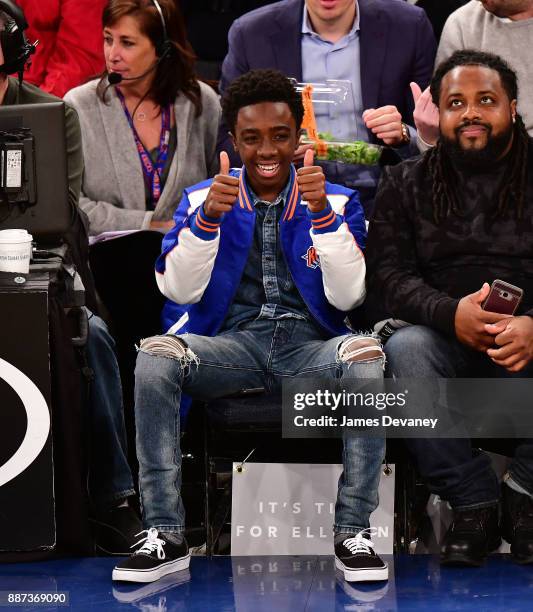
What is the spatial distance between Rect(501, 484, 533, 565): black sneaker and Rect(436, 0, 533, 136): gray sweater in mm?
1368

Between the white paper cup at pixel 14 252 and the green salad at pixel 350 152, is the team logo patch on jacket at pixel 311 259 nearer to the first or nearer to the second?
the green salad at pixel 350 152

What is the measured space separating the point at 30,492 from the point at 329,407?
0.78 m

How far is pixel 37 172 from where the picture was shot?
3236 millimetres

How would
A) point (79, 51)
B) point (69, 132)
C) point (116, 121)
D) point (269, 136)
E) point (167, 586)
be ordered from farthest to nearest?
point (79, 51), point (116, 121), point (69, 132), point (269, 136), point (167, 586)

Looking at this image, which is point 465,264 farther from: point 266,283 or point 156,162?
point 156,162

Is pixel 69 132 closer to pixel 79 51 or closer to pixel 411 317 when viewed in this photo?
pixel 79 51

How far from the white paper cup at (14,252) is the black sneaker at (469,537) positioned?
4.10 ft

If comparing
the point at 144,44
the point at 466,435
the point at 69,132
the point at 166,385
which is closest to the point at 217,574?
the point at 166,385

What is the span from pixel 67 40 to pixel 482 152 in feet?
6.44

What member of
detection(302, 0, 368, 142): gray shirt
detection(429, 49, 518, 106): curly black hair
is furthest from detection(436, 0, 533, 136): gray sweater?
detection(429, 49, 518, 106): curly black hair

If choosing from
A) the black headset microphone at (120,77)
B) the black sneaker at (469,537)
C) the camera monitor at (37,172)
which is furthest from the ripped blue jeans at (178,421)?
the black headset microphone at (120,77)

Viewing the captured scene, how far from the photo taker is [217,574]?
3.11 meters

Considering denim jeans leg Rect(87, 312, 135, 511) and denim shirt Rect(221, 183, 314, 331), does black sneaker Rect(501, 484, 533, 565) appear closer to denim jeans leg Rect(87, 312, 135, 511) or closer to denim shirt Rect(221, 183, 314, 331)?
denim shirt Rect(221, 183, 314, 331)

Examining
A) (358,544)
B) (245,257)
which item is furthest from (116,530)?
(245,257)
